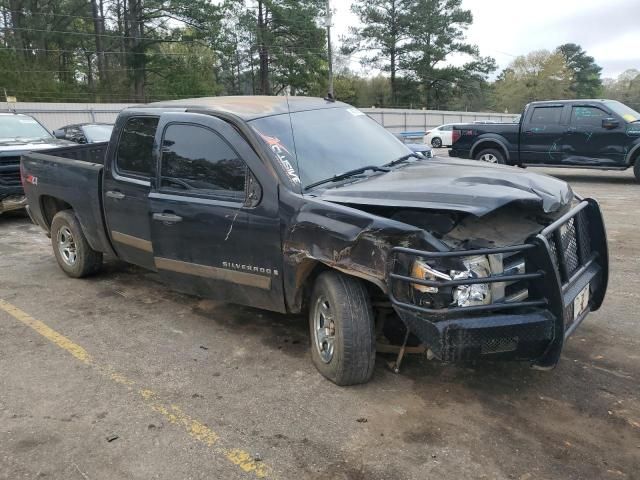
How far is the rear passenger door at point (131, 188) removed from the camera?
4590mm

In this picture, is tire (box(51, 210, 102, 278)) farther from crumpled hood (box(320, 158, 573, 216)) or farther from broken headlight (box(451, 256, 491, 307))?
broken headlight (box(451, 256, 491, 307))

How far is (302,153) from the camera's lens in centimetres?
391

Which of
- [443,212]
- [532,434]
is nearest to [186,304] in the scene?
A: [443,212]

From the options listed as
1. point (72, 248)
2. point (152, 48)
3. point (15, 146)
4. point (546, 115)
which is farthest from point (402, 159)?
point (152, 48)

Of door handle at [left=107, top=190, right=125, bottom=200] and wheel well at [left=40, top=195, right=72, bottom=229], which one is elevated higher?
door handle at [left=107, top=190, right=125, bottom=200]

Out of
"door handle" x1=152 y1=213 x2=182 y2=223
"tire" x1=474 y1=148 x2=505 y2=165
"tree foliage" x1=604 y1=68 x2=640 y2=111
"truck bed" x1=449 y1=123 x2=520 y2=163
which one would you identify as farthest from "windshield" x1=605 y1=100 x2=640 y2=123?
"tree foliage" x1=604 y1=68 x2=640 y2=111

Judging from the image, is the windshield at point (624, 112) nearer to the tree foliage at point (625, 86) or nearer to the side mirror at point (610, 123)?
the side mirror at point (610, 123)

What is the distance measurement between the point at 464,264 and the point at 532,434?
3.24 feet

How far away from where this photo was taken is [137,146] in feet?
15.6

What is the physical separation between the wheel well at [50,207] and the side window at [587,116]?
Result: 11.0 m

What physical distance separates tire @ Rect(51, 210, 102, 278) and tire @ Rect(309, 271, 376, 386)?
3190 millimetres

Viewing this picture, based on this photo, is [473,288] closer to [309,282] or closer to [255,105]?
[309,282]

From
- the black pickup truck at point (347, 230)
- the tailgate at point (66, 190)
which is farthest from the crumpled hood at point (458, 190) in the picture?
the tailgate at point (66, 190)

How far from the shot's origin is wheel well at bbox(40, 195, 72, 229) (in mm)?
6045
